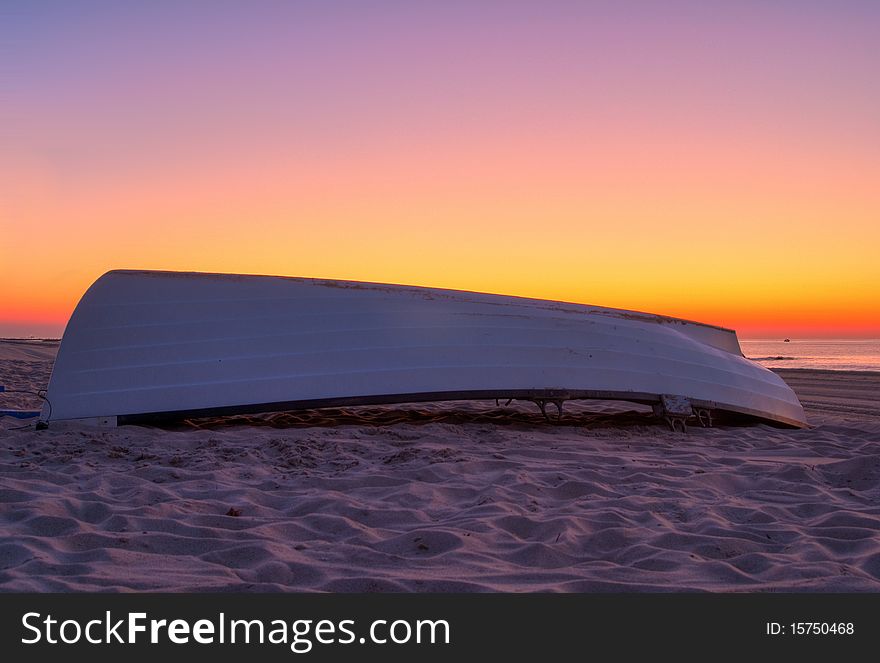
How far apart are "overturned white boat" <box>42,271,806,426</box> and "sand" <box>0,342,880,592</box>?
0.30 m

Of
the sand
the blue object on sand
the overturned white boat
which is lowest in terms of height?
the sand

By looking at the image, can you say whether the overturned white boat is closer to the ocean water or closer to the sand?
the sand

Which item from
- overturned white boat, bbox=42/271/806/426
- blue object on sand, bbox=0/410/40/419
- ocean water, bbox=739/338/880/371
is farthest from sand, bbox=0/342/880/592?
ocean water, bbox=739/338/880/371

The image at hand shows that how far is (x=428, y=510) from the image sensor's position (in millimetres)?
3307

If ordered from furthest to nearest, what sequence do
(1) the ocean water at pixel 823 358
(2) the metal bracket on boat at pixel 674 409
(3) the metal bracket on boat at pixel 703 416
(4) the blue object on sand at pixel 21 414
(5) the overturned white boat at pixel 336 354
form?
1. (1) the ocean water at pixel 823 358
2. (3) the metal bracket on boat at pixel 703 416
3. (2) the metal bracket on boat at pixel 674 409
4. (4) the blue object on sand at pixel 21 414
5. (5) the overturned white boat at pixel 336 354

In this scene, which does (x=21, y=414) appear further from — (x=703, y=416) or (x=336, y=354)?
(x=703, y=416)

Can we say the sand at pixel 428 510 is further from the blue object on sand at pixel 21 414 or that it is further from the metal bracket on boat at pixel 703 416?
the metal bracket on boat at pixel 703 416

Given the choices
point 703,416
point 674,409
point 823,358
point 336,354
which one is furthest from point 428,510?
point 823,358

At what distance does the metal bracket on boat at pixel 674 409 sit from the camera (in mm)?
5996

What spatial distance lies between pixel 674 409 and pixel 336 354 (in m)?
2.64

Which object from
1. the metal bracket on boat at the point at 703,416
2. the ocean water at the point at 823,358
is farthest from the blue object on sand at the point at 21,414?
the ocean water at the point at 823,358

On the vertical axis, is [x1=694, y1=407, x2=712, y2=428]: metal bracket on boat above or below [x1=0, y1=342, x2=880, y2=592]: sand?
above

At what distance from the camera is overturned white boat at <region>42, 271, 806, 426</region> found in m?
5.43

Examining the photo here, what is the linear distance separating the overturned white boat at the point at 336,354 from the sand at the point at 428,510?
0.97 ft
